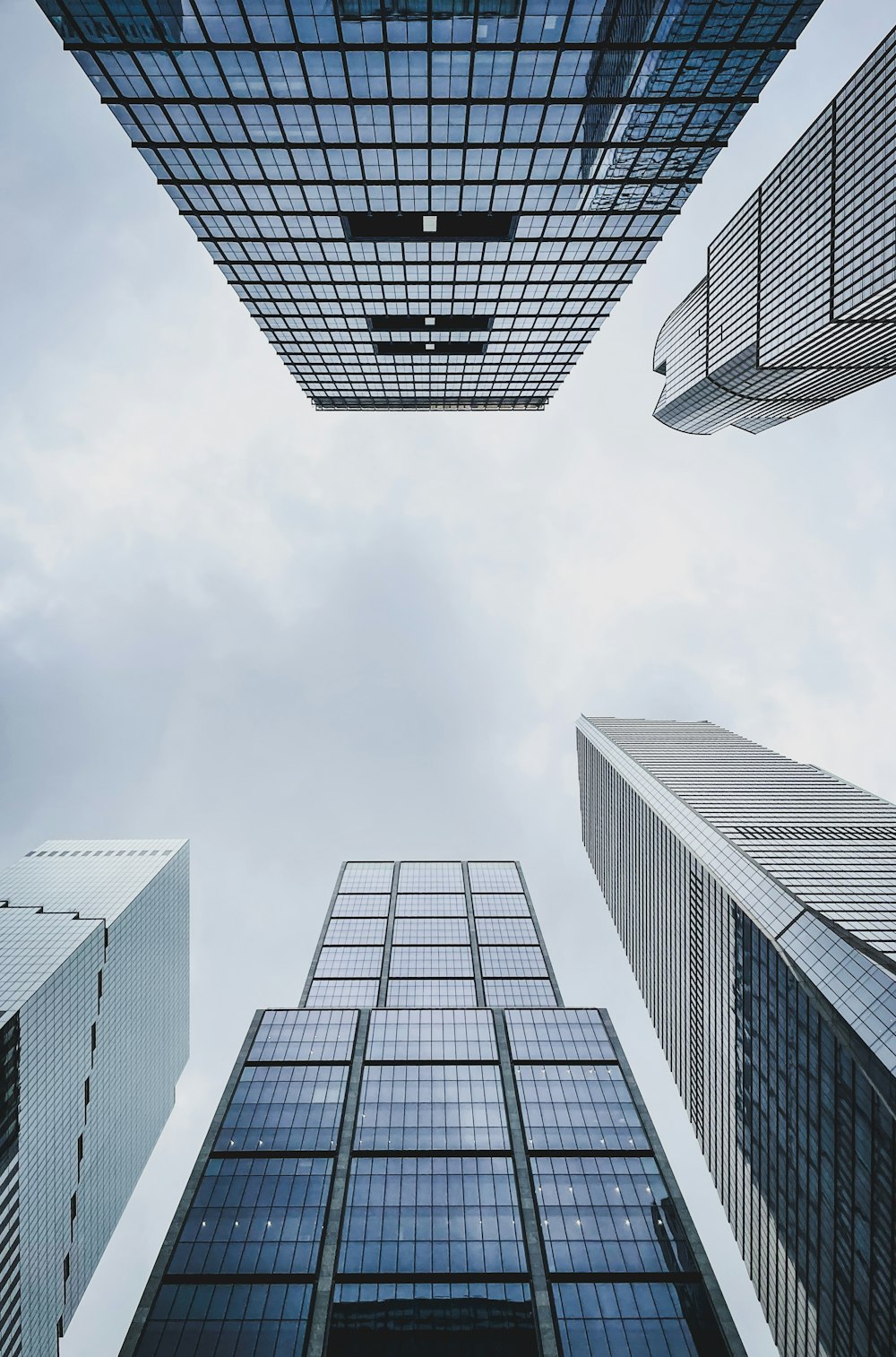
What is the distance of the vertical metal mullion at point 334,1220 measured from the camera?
148ft

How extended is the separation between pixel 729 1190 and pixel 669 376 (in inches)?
5376

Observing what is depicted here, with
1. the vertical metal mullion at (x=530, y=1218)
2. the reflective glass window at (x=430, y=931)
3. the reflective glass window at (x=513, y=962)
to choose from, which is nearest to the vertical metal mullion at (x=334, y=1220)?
the vertical metal mullion at (x=530, y=1218)

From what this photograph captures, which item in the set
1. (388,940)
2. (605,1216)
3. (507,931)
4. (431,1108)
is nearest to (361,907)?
(388,940)

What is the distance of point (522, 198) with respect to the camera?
150 ft

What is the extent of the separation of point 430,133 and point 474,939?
114900 millimetres

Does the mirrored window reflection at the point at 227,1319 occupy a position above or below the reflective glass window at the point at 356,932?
above

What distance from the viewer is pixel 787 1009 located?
68.4 m

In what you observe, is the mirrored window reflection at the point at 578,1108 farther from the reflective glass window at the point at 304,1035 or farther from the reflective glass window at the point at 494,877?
the reflective glass window at the point at 494,877

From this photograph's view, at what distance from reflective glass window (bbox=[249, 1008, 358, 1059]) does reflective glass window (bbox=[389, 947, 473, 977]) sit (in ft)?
93.8

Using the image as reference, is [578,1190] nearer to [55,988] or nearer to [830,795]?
[55,988]

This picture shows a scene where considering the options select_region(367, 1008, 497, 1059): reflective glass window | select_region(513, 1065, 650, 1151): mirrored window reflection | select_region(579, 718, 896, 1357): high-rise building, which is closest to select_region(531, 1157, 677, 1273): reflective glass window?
select_region(513, 1065, 650, 1151): mirrored window reflection

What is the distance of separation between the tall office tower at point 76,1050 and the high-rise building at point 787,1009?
83.8 metres

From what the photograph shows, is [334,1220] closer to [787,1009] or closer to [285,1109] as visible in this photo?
[285,1109]

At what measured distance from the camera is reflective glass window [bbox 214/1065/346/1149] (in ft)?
209
